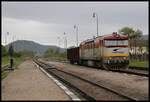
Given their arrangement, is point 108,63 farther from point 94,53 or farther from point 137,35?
point 137,35

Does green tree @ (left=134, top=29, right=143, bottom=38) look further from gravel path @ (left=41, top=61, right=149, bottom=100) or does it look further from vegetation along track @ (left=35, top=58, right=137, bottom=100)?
vegetation along track @ (left=35, top=58, right=137, bottom=100)

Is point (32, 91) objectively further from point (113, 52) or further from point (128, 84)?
point (113, 52)

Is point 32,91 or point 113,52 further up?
point 113,52

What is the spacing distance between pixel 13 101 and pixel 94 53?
68.8 feet

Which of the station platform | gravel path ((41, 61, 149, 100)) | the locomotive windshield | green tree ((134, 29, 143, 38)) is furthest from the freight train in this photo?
green tree ((134, 29, 143, 38))

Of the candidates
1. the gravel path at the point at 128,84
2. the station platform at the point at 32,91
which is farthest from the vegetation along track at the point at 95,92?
the station platform at the point at 32,91

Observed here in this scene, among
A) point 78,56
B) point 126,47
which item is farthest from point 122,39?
point 78,56

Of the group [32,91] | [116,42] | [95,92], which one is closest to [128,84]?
[95,92]

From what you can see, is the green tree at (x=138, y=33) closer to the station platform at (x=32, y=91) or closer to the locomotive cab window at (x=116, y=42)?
the locomotive cab window at (x=116, y=42)

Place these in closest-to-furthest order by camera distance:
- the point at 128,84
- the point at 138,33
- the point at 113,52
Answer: the point at 128,84
the point at 113,52
the point at 138,33

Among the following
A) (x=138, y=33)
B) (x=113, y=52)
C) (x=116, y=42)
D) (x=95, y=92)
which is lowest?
(x=95, y=92)

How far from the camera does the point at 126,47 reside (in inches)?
1089

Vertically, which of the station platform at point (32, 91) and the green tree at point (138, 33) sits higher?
the green tree at point (138, 33)

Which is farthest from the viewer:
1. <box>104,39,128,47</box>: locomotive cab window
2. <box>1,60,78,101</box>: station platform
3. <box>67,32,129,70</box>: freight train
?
<box>104,39,128,47</box>: locomotive cab window
